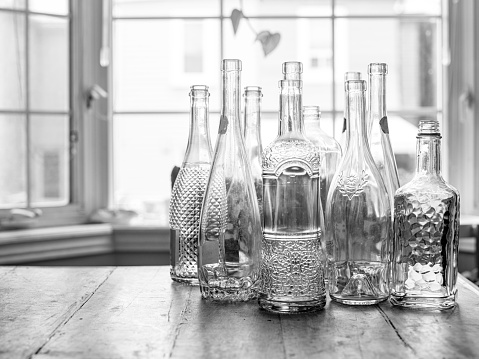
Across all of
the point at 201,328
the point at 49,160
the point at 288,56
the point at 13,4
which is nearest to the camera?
the point at 201,328

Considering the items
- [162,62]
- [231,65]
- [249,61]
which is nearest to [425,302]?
[231,65]

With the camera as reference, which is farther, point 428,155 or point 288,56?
point 288,56

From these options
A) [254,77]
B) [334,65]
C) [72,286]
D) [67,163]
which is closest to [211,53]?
[254,77]

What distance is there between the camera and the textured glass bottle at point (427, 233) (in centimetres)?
102

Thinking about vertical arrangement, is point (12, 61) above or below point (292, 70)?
above

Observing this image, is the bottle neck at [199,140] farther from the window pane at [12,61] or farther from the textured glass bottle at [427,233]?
the window pane at [12,61]

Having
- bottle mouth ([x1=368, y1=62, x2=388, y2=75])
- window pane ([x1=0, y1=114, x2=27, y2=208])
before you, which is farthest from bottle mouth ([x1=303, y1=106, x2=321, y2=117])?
window pane ([x1=0, y1=114, x2=27, y2=208])

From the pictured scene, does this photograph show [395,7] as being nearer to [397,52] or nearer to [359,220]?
[397,52]

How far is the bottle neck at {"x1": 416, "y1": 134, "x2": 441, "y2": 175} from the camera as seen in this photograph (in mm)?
1020

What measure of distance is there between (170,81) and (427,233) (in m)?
1.73

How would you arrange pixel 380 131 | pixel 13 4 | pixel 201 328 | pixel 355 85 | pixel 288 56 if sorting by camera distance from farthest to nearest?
pixel 288 56 < pixel 13 4 < pixel 380 131 < pixel 355 85 < pixel 201 328

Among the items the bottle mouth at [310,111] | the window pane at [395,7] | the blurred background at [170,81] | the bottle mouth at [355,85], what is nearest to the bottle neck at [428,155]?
the bottle mouth at [355,85]

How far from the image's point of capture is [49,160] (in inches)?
98.3

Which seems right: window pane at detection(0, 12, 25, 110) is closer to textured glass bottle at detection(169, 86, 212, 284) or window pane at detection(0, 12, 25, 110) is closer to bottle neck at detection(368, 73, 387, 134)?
textured glass bottle at detection(169, 86, 212, 284)
